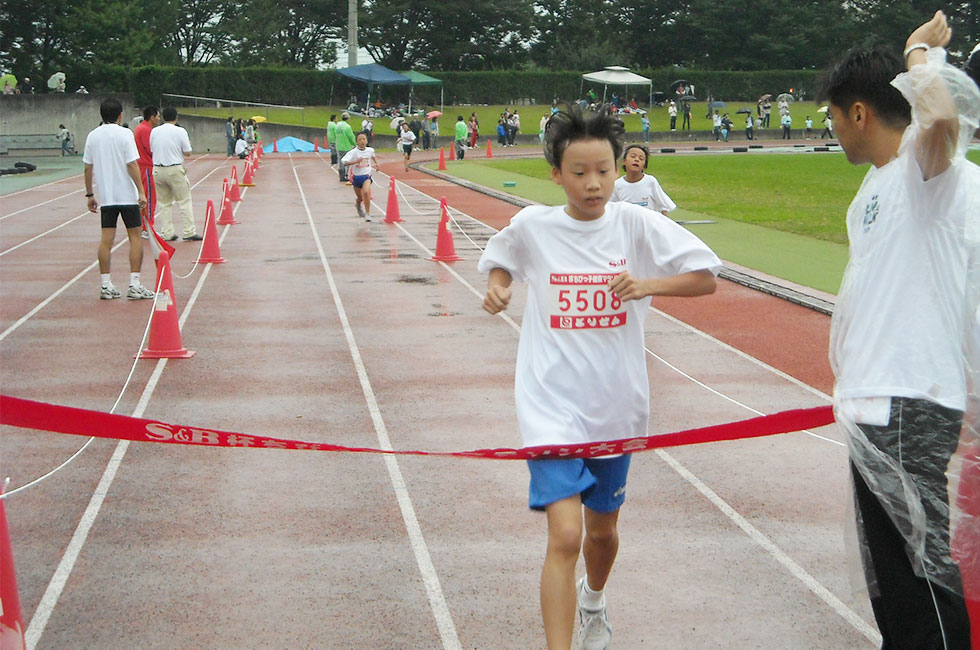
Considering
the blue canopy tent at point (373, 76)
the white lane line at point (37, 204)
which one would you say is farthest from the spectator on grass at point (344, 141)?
the blue canopy tent at point (373, 76)

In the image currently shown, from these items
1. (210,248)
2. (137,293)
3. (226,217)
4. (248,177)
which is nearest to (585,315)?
(137,293)

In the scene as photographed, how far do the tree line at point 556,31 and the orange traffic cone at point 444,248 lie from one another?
2418 inches

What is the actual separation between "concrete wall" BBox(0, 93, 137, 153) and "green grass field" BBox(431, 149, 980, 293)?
68.9 ft

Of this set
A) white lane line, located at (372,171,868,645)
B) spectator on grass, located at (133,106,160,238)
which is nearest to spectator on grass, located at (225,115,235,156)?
spectator on grass, located at (133,106,160,238)

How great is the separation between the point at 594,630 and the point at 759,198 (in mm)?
23241

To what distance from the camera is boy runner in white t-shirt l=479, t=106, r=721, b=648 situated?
148 inches

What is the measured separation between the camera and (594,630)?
429cm

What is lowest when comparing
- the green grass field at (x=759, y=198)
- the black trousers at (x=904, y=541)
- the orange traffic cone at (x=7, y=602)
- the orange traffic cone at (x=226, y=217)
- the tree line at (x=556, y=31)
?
the orange traffic cone at (x=226, y=217)

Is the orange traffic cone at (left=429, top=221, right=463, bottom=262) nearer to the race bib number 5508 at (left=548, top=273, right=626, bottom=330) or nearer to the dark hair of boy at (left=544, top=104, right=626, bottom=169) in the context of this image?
the dark hair of boy at (left=544, top=104, right=626, bottom=169)

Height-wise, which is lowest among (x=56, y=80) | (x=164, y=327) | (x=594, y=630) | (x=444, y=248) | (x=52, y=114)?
(x=444, y=248)

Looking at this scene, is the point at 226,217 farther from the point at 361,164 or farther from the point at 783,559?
the point at 783,559

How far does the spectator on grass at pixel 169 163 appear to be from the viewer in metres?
18.0

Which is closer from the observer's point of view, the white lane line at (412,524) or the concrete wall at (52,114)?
the white lane line at (412,524)

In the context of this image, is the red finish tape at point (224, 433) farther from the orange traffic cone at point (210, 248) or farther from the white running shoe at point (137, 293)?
the orange traffic cone at point (210, 248)
